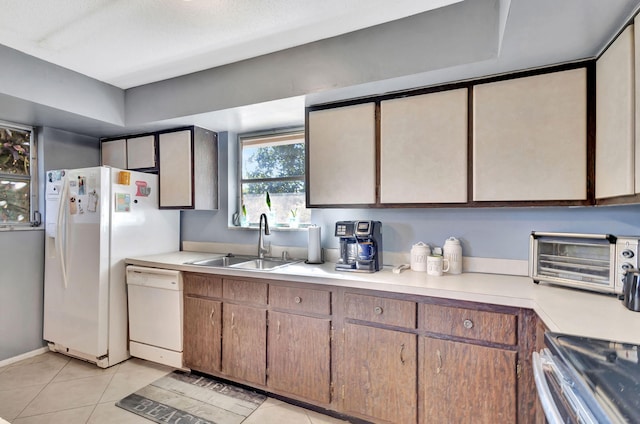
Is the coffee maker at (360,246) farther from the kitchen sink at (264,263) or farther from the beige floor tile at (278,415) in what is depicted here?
the beige floor tile at (278,415)

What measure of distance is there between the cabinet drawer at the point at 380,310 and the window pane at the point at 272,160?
1.38 meters

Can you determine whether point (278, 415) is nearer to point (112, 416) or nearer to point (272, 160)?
point (112, 416)

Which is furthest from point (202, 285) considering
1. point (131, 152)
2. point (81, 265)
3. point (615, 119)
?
point (615, 119)

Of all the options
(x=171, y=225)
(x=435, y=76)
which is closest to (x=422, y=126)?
(x=435, y=76)

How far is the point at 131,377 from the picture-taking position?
97.1 inches

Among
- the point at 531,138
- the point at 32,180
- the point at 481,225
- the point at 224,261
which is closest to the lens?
the point at 531,138

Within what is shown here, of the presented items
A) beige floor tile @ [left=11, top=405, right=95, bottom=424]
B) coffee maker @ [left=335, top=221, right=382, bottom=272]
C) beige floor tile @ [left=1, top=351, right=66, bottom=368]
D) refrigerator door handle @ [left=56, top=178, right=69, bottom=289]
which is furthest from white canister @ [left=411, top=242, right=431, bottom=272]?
beige floor tile @ [left=1, top=351, right=66, bottom=368]

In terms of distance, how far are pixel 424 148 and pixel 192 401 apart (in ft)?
7.62

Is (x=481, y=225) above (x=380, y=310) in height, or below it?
above

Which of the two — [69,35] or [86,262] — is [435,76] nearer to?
[69,35]

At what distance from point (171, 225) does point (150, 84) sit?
136cm

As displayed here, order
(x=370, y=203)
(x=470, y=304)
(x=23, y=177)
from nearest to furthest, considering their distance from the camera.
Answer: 1. (x=470, y=304)
2. (x=370, y=203)
3. (x=23, y=177)

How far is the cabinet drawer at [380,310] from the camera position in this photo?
1.72 meters

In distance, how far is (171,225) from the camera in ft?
10.6
